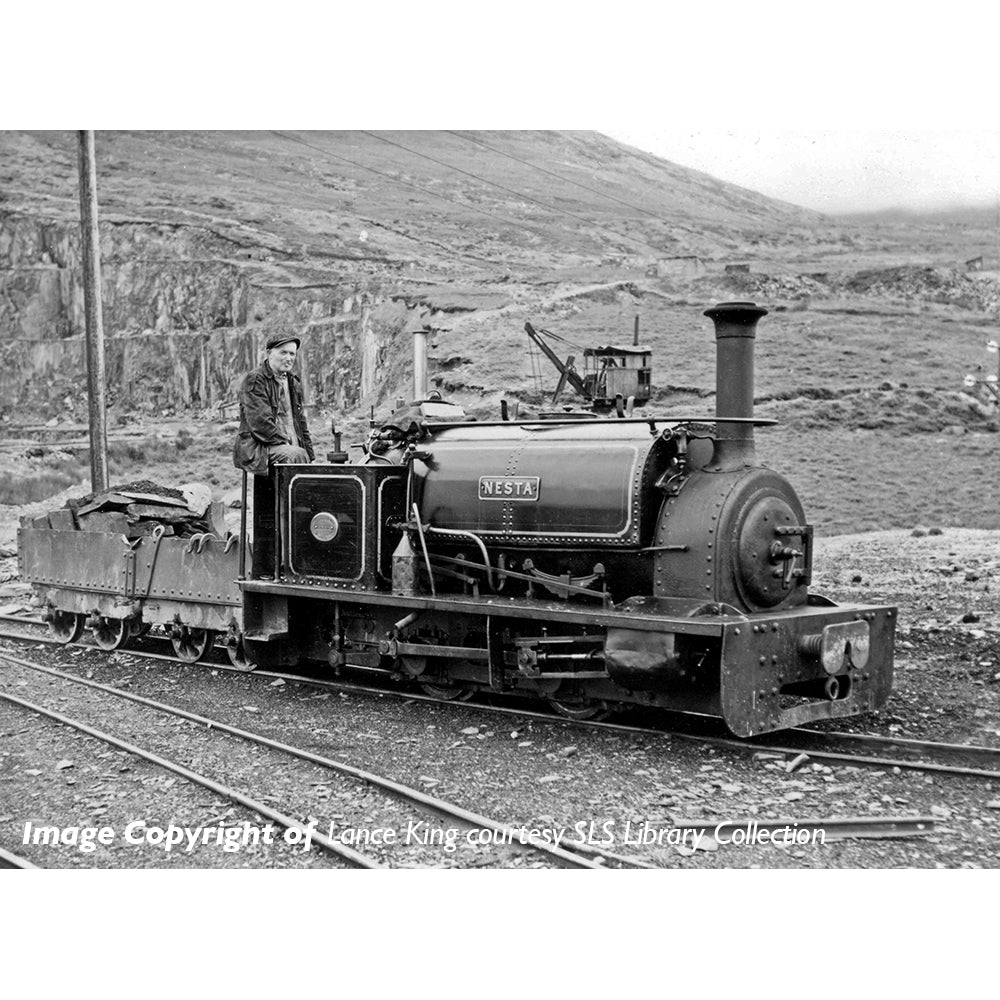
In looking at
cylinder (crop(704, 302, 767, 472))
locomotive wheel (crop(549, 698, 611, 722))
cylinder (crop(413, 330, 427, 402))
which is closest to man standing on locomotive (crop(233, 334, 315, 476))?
cylinder (crop(413, 330, 427, 402))

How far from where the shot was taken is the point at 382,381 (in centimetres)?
1512

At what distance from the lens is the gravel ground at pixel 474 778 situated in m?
5.29

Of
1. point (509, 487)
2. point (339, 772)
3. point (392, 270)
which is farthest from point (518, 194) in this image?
point (339, 772)

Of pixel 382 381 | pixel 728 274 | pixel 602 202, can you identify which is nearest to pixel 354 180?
pixel 602 202

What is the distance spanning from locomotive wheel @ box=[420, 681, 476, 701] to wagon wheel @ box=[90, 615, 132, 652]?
3.75 meters

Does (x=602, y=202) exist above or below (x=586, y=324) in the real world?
above

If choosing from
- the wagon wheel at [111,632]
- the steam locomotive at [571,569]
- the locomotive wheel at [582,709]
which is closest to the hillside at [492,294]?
the steam locomotive at [571,569]

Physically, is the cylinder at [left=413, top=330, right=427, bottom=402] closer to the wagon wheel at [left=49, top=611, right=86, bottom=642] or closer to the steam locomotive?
the steam locomotive

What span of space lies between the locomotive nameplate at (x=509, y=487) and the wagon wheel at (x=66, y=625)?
5.41 meters

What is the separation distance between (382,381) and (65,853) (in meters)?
10.3
